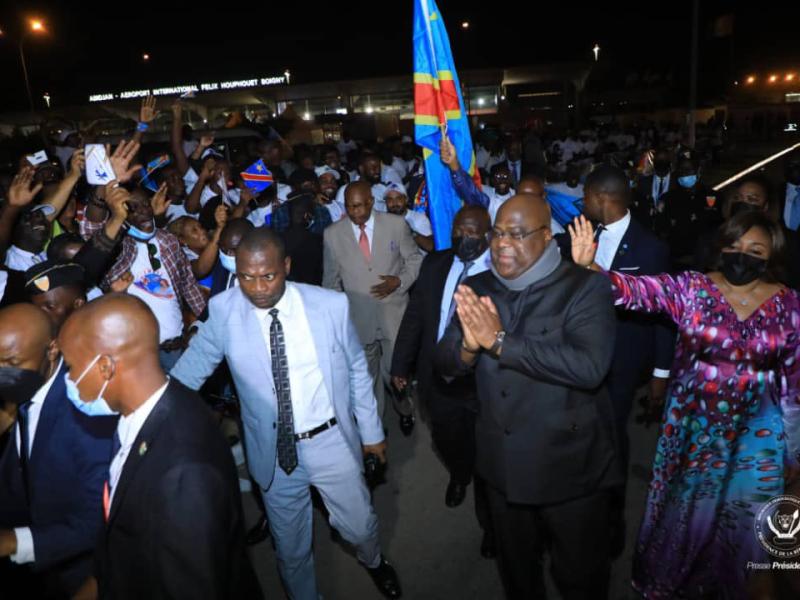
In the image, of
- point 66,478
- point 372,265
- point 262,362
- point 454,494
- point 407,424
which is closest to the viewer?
point 66,478

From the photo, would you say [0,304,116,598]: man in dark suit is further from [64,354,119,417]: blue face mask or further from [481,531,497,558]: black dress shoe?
[481,531,497,558]: black dress shoe

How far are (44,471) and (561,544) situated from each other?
248 centimetres

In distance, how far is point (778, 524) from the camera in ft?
10.1

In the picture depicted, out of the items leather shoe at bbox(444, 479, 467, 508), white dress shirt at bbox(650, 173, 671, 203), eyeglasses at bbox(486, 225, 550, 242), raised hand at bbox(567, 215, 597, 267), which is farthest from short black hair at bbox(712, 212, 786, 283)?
white dress shirt at bbox(650, 173, 671, 203)

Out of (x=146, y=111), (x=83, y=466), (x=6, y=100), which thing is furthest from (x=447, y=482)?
(x=6, y=100)

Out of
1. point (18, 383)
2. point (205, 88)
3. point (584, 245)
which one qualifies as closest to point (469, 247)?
point (584, 245)

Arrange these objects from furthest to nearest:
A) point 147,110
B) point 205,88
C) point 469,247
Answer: point 205,88
point 147,110
point 469,247

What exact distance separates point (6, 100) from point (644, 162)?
37054 mm

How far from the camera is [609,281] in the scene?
280 centimetres

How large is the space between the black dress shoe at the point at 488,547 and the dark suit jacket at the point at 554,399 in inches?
47.6

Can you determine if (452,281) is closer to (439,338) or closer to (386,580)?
(439,338)

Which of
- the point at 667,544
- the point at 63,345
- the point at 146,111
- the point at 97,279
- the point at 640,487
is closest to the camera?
the point at 63,345

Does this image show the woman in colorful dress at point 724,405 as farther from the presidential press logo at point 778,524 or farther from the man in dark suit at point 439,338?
the man in dark suit at point 439,338

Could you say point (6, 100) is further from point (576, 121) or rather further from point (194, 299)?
point (194, 299)
